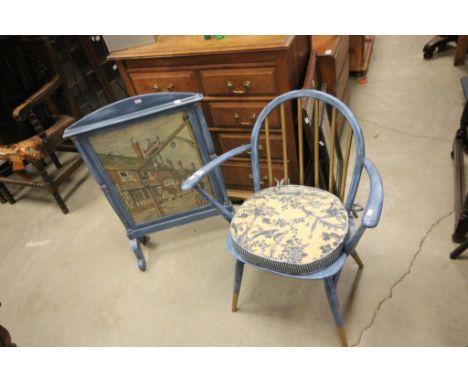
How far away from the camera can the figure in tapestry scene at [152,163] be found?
4.63 ft

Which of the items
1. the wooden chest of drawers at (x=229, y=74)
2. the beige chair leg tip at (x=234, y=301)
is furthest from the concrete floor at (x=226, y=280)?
the wooden chest of drawers at (x=229, y=74)

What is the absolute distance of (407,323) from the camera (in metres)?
1.34

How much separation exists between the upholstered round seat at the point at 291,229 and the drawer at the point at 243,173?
0.41 meters

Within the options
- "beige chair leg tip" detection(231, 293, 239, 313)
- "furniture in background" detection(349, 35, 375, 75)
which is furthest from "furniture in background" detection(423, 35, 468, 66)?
"beige chair leg tip" detection(231, 293, 239, 313)

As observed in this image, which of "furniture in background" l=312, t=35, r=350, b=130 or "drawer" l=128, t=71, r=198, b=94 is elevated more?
"drawer" l=128, t=71, r=198, b=94

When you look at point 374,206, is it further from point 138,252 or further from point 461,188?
point 138,252

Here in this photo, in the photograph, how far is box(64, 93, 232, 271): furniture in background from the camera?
1.34 metres

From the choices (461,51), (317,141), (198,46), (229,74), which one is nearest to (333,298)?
(317,141)

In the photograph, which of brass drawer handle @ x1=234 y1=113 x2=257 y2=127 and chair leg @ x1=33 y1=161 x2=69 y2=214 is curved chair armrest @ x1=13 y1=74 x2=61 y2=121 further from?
brass drawer handle @ x1=234 y1=113 x2=257 y2=127

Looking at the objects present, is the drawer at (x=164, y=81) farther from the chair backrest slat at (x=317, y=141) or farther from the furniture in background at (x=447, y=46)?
the furniture in background at (x=447, y=46)

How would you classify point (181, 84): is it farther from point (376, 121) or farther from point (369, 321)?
point (376, 121)

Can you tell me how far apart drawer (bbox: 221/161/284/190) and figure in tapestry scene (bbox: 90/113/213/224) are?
25 cm

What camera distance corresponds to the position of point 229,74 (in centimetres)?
145

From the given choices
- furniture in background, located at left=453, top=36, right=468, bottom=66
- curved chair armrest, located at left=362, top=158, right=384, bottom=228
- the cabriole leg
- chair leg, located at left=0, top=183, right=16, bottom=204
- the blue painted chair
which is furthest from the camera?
furniture in background, located at left=453, top=36, right=468, bottom=66
